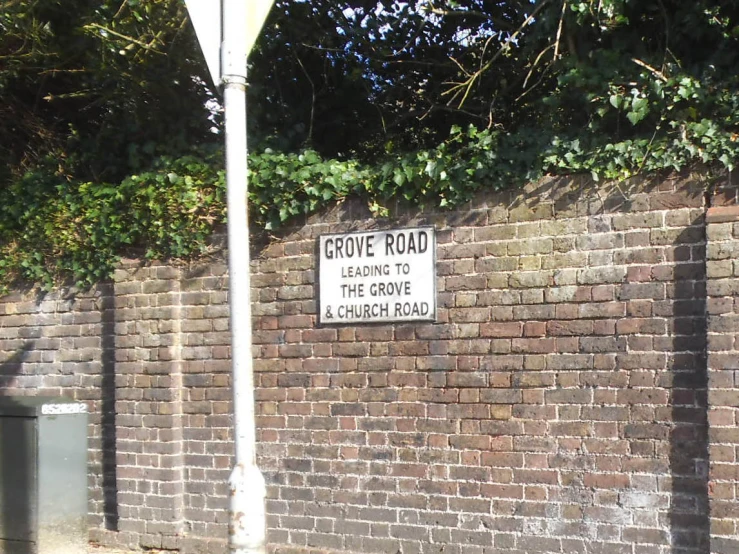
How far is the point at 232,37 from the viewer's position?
14.1 feet

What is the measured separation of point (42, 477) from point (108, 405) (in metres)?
1.57

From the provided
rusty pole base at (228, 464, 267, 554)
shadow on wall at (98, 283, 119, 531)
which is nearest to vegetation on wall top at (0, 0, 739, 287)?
shadow on wall at (98, 283, 119, 531)

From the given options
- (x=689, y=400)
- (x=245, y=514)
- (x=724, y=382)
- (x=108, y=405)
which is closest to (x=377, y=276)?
(x=689, y=400)

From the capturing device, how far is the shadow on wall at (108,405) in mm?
7402

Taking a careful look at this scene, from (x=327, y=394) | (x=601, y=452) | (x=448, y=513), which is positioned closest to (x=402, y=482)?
(x=448, y=513)

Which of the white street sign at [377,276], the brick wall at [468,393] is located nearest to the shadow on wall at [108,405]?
the brick wall at [468,393]

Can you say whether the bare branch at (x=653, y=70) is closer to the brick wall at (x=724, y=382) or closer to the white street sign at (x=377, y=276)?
A: the brick wall at (x=724, y=382)

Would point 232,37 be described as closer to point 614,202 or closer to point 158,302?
point 614,202

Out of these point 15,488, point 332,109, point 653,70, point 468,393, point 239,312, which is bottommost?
point 15,488

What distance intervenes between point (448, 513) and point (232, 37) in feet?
11.1

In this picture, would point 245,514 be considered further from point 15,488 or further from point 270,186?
point 270,186

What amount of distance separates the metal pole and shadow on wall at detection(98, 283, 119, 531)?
3.54 metres

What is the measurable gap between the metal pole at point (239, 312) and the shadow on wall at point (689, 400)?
2564 millimetres

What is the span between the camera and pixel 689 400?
530cm
